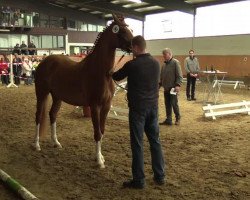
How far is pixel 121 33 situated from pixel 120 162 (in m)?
1.94

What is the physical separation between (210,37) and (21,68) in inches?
496

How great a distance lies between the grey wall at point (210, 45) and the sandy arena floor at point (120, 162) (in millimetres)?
13604

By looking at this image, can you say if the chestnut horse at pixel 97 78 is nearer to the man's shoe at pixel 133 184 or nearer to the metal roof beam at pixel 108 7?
the man's shoe at pixel 133 184

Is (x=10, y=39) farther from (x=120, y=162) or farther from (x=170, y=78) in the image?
(x=120, y=162)

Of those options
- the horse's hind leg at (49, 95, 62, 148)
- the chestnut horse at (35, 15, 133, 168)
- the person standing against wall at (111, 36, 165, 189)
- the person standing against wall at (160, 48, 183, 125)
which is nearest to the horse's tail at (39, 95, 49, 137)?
the horse's hind leg at (49, 95, 62, 148)

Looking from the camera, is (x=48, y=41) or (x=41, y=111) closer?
(x=41, y=111)

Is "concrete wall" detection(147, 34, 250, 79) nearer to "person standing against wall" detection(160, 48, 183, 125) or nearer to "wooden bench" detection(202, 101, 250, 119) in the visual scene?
"wooden bench" detection(202, 101, 250, 119)

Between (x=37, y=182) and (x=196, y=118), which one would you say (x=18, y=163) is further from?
(x=196, y=118)

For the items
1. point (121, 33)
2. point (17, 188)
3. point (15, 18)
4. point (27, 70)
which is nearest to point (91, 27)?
point (15, 18)

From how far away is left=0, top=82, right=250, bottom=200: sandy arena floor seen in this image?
4.07 m

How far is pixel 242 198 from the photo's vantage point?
387 cm

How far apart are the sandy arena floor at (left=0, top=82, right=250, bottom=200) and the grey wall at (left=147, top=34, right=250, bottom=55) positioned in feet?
44.6

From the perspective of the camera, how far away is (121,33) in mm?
4887

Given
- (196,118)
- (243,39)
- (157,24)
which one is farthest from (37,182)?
(157,24)
